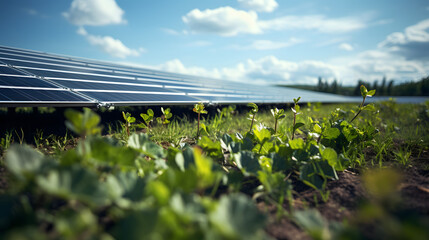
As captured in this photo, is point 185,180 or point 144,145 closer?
point 185,180

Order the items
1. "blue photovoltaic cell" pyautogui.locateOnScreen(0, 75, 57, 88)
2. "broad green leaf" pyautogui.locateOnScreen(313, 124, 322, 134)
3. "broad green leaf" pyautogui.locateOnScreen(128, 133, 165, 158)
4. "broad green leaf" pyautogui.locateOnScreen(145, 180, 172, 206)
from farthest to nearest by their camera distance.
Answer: "blue photovoltaic cell" pyautogui.locateOnScreen(0, 75, 57, 88) → "broad green leaf" pyautogui.locateOnScreen(313, 124, 322, 134) → "broad green leaf" pyautogui.locateOnScreen(128, 133, 165, 158) → "broad green leaf" pyautogui.locateOnScreen(145, 180, 172, 206)

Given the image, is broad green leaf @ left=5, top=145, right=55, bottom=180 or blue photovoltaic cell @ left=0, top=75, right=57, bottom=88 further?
blue photovoltaic cell @ left=0, top=75, right=57, bottom=88

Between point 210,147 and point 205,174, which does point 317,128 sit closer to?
point 210,147

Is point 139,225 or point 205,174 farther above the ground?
point 205,174

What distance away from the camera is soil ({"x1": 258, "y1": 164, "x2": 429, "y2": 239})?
99cm

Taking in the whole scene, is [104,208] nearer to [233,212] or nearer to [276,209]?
[233,212]

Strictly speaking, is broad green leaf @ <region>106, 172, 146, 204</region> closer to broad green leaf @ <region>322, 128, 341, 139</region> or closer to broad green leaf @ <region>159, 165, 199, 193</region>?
broad green leaf @ <region>159, 165, 199, 193</region>

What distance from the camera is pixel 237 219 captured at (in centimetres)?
72

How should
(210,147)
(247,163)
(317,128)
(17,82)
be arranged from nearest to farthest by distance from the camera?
1. (247,163)
2. (210,147)
3. (317,128)
4. (17,82)

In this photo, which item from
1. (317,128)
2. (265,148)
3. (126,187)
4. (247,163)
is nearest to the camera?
(126,187)

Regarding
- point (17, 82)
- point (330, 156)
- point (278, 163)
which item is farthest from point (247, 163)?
point (17, 82)

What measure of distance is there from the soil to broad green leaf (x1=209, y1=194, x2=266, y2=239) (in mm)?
299

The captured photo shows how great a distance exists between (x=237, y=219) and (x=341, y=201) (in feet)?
2.71

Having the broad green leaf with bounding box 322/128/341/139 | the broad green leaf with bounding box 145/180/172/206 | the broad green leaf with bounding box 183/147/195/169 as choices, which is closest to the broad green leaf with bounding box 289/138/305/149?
the broad green leaf with bounding box 322/128/341/139
